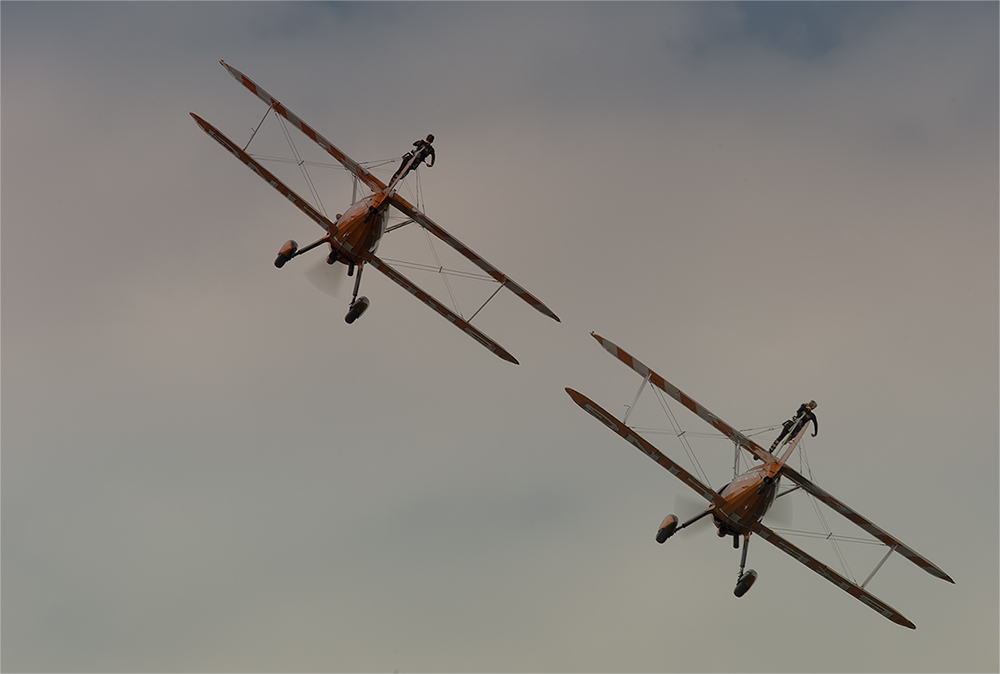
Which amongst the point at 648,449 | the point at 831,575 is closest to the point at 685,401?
the point at 648,449

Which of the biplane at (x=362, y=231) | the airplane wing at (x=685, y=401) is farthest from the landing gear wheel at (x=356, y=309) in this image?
the airplane wing at (x=685, y=401)

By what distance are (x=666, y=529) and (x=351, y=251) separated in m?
16.0

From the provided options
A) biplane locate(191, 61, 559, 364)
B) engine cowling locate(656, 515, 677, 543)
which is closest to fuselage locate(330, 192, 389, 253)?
biplane locate(191, 61, 559, 364)

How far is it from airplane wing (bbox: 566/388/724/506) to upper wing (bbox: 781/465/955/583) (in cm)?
340

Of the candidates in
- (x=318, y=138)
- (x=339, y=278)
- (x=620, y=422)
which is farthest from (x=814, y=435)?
(x=318, y=138)

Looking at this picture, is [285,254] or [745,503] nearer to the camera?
[745,503]

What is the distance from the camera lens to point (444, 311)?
51.4m

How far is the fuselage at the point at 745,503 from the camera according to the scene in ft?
148

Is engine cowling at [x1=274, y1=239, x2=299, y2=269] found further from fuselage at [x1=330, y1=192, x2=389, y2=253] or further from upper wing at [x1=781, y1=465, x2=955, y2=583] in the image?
upper wing at [x1=781, y1=465, x2=955, y2=583]

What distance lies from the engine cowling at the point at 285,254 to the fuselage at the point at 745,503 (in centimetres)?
1819

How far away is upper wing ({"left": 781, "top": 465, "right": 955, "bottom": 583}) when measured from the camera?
153 feet

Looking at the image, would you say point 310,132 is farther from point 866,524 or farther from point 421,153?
point 866,524

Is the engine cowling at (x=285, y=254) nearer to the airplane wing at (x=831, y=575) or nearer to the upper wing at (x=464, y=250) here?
the upper wing at (x=464, y=250)

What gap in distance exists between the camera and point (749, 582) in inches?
1791
